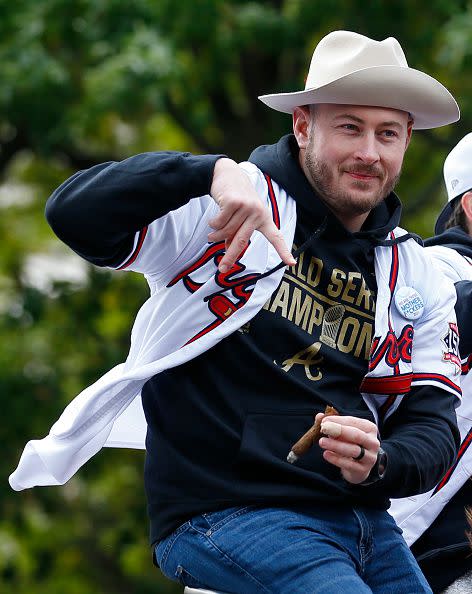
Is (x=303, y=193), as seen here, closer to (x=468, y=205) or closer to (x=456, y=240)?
(x=456, y=240)

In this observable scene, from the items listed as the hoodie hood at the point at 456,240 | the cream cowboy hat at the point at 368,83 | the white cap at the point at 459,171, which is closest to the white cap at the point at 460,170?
the white cap at the point at 459,171

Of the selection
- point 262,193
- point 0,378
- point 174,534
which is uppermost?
point 262,193

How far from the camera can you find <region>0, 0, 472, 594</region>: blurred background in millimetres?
9648

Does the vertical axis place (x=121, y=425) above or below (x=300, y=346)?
below

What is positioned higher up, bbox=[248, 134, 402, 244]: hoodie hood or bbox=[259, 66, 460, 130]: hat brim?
bbox=[259, 66, 460, 130]: hat brim

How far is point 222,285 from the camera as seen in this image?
3.06 meters

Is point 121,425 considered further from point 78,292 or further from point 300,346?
point 78,292

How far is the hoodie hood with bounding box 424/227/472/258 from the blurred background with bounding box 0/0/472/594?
4.57m

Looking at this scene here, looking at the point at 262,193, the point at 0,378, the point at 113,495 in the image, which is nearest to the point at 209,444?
the point at 262,193

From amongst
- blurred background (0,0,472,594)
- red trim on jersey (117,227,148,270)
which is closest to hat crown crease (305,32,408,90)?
red trim on jersey (117,227,148,270)

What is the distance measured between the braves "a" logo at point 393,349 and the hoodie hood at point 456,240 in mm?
787

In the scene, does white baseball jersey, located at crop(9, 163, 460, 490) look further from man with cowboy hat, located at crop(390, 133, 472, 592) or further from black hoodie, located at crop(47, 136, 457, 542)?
man with cowboy hat, located at crop(390, 133, 472, 592)

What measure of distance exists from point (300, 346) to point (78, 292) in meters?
9.16

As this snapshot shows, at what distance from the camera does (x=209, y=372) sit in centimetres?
305
